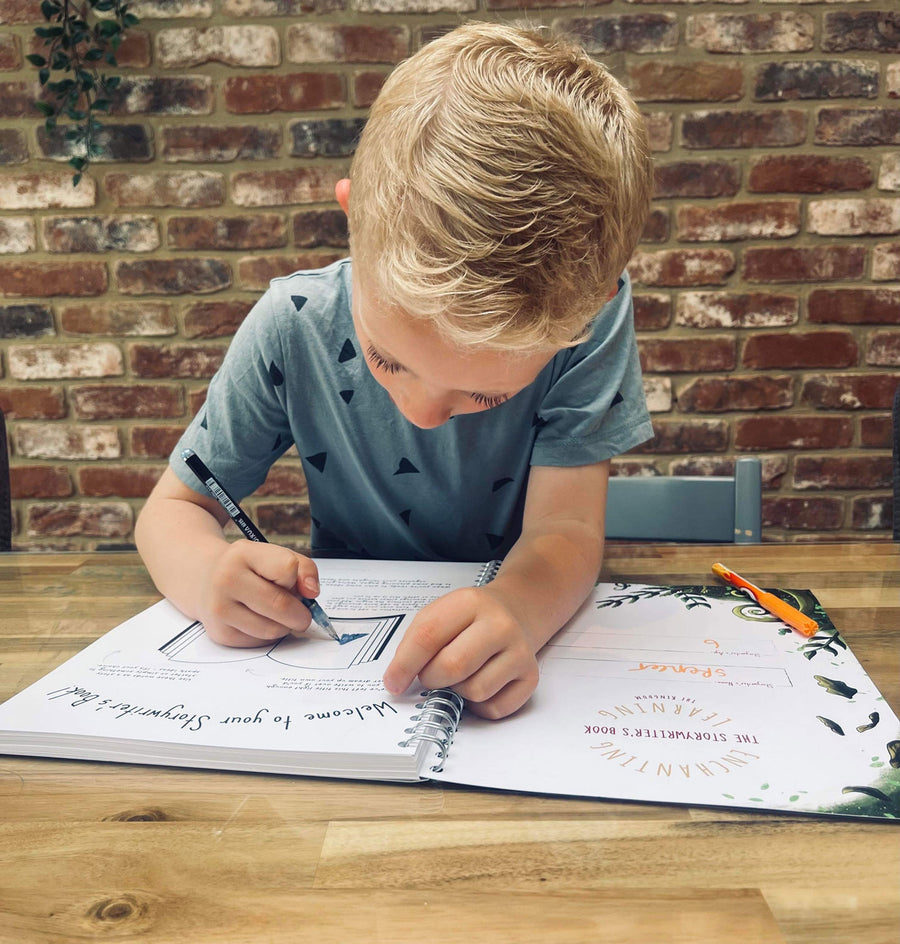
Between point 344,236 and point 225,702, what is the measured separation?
1090mm

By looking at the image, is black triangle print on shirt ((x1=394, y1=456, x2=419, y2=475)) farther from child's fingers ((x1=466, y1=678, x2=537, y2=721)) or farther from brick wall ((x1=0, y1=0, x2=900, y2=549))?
brick wall ((x1=0, y1=0, x2=900, y2=549))

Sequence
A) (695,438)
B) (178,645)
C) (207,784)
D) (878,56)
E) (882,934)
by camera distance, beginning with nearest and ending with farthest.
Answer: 1. (882,934)
2. (207,784)
3. (178,645)
4. (878,56)
5. (695,438)

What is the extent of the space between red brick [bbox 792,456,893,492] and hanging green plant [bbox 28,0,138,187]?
53.0 inches

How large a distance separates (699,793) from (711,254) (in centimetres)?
119

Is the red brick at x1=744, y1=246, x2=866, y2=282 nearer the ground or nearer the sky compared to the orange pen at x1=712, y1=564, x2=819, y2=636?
nearer the sky

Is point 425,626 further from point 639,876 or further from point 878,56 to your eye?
point 878,56

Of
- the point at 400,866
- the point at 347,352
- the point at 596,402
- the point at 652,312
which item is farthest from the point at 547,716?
the point at 652,312

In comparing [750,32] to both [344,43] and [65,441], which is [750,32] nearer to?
[344,43]

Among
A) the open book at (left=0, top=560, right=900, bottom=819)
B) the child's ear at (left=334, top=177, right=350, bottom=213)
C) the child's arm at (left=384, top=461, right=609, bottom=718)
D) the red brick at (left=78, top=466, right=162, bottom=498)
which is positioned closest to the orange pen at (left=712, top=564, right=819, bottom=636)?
the open book at (left=0, top=560, right=900, bottom=819)

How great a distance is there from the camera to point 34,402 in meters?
1.48

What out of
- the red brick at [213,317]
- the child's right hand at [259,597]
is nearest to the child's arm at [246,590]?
the child's right hand at [259,597]

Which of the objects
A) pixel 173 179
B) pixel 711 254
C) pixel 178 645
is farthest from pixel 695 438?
pixel 178 645

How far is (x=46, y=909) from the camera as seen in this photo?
0.33 m

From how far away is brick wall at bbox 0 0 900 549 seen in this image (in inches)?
52.6
